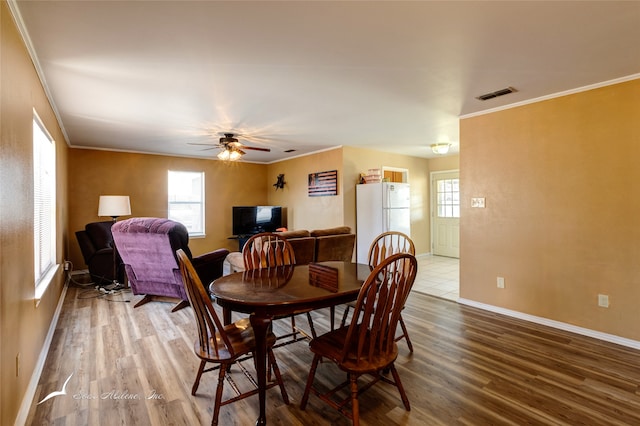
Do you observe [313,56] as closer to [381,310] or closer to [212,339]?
[381,310]

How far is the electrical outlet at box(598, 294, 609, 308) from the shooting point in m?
2.92

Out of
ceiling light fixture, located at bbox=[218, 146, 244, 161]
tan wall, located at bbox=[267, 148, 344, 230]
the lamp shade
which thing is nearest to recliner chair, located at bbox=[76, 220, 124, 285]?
the lamp shade

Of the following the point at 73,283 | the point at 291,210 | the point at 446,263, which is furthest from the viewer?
the point at 291,210

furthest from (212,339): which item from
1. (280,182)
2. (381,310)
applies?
(280,182)

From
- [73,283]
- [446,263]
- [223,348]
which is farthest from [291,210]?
[223,348]

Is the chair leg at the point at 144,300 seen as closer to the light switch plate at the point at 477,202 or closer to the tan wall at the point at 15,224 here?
the tan wall at the point at 15,224

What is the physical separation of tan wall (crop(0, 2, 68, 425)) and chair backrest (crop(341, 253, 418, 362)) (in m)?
1.74

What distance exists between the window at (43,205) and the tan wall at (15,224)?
0.37 m

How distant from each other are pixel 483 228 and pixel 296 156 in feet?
14.0

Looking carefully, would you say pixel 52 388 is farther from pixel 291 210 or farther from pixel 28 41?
pixel 291 210

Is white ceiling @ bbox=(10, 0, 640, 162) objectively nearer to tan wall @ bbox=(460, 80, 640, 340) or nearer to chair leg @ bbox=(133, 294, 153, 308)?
tan wall @ bbox=(460, 80, 640, 340)

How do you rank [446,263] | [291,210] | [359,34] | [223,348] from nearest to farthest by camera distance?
[223,348] < [359,34] < [446,263] < [291,210]

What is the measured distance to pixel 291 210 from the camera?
23.6ft

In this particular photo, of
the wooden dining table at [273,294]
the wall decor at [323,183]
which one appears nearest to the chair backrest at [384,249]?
the wooden dining table at [273,294]
